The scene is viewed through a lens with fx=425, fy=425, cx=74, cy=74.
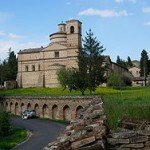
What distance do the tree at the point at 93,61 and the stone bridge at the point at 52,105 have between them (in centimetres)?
698

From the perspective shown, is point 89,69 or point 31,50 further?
point 31,50

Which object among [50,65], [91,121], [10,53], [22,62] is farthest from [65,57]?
[91,121]

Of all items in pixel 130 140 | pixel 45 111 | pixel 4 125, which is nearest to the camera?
pixel 130 140

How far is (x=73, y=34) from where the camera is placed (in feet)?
393

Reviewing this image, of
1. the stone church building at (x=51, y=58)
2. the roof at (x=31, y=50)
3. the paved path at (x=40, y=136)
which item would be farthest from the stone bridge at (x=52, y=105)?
the roof at (x=31, y=50)

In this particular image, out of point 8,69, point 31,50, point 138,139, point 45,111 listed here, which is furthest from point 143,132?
point 8,69

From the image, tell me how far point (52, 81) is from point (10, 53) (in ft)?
125

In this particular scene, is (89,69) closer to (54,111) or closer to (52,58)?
(54,111)

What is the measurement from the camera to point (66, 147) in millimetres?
11594

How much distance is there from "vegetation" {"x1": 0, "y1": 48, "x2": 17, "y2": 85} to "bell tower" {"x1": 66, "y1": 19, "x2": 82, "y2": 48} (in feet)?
88.4

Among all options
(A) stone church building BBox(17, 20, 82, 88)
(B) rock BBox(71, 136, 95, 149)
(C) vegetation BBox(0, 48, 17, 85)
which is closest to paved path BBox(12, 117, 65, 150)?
(B) rock BBox(71, 136, 95, 149)

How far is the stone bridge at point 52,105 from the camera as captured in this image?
2628 inches

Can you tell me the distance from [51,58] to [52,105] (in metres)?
51.2

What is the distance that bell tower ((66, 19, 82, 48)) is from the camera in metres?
119
